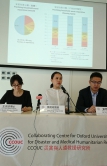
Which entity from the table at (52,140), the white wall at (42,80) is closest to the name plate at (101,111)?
the table at (52,140)

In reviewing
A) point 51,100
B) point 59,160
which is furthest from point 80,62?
point 59,160

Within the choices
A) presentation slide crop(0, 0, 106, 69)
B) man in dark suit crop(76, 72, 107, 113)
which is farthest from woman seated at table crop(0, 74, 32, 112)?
presentation slide crop(0, 0, 106, 69)

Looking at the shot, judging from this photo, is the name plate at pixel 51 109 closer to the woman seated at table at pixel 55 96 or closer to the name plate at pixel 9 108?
the name plate at pixel 9 108

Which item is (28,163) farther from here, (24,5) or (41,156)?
(24,5)

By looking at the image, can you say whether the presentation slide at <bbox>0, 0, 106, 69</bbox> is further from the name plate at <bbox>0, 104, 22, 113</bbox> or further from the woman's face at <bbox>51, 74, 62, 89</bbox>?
the name plate at <bbox>0, 104, 22, 113</bbox>

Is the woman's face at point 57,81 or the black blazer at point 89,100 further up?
the woman's face at point 57,81

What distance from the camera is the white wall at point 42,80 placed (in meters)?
3.10

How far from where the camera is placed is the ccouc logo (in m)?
1.61

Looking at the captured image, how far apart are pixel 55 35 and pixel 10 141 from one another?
6.61 ft

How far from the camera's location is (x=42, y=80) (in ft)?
10.4

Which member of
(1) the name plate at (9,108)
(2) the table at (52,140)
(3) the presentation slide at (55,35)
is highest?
(3) the presentation slide at (55,35)

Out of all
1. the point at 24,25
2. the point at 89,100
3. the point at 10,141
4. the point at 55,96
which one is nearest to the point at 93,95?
the point at 89,100

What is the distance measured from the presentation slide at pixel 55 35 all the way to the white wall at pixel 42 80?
4.9 inches

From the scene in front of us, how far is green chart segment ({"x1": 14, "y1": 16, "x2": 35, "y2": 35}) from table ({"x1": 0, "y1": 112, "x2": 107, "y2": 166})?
180cm
